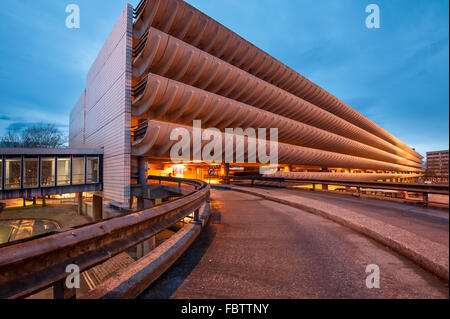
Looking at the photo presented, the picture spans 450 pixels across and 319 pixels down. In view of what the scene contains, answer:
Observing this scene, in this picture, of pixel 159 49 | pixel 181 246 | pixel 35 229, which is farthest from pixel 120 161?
pixel 181 246

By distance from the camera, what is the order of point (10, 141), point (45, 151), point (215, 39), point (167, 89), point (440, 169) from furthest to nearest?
point (10, 141) → point (215, 39) → point (167, 89) → point (45, 151) → point (440, 169)

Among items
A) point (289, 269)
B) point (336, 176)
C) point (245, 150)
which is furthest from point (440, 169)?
point (336, 176)


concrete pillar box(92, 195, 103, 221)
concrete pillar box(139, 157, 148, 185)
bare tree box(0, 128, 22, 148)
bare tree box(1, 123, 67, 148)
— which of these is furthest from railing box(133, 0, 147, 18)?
bare tree box(0, 128, 22, 148)

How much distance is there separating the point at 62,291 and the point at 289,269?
2.71 m

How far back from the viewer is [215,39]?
24.8m

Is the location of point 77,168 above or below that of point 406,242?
above

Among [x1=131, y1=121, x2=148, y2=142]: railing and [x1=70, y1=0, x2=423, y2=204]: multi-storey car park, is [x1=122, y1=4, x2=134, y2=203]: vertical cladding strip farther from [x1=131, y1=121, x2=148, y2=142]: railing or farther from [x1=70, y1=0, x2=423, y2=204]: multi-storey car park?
[x1=131, y1=121, x2=148, y2=142]: railing

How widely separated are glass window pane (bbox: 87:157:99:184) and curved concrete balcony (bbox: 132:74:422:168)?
8061 mm

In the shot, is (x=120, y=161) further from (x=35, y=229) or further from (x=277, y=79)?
(x=277, y=79)

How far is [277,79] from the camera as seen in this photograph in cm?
3388

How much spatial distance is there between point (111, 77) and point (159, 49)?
22.2 ft

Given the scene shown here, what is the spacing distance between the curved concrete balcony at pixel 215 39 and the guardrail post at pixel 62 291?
23927 millimetres

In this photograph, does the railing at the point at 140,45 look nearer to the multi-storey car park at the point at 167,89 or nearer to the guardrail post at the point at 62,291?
the multi-storey car park at the point at 167,89

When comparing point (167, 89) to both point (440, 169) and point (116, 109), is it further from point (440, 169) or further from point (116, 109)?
point (440, 169)
